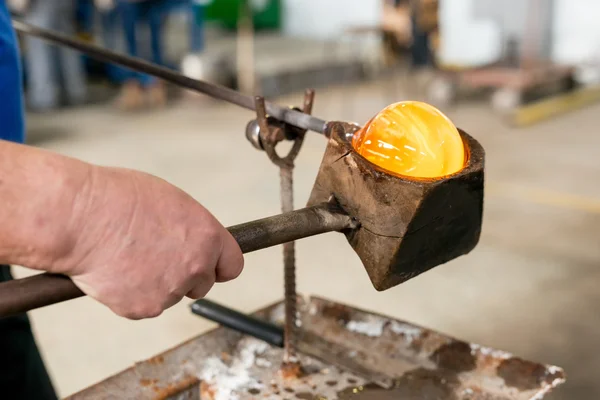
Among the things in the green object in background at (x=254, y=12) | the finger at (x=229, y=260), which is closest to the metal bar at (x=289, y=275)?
the finger at (x=229, y=260)

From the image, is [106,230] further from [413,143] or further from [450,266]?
[450,266]

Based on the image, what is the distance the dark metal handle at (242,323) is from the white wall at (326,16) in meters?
6.20

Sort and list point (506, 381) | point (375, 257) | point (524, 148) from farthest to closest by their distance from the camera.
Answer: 1. point (524, 148)
2. point (506, 381)
3. point (375, 257)

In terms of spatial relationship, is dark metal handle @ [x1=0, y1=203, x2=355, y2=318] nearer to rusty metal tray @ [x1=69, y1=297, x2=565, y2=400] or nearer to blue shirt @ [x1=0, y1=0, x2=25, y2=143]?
rusty metal tray @ [x1=69, y1=297, x2=565, y2=400]

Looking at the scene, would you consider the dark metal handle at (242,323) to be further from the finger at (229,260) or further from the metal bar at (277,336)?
the finger at (229,260)

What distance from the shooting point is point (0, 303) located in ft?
1.59

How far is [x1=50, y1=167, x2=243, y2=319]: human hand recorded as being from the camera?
501mm

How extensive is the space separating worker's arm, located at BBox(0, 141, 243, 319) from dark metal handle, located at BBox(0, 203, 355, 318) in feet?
0.05

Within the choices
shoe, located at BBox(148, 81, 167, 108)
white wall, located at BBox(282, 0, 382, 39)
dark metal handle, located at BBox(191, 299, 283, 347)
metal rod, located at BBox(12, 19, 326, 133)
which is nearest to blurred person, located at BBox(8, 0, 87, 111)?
shoe, located at BBox(148, 81, 167, 108)

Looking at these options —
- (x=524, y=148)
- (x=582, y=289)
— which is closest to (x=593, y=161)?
(x=524, y=148)

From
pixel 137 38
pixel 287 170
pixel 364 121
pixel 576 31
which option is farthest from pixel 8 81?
pixel 576 31

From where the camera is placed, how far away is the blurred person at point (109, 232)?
48 cm

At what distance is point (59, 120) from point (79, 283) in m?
4.42

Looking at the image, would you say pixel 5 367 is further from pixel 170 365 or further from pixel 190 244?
pixel 190 244
